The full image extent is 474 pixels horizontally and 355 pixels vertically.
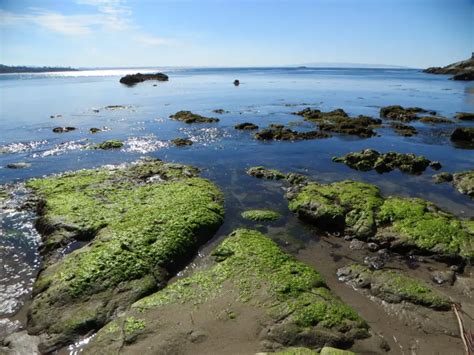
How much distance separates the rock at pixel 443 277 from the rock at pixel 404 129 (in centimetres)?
2633

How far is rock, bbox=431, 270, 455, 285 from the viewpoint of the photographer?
1200 cm

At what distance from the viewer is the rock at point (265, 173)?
2292cm

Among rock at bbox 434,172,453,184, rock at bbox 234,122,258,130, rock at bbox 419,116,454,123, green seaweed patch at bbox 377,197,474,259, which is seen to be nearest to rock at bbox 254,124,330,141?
rock at bbox 234,122,258,130

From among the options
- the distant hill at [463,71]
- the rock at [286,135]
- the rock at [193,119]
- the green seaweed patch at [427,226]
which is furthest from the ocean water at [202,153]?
the distant hill at [463,71]

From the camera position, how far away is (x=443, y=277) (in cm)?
1219

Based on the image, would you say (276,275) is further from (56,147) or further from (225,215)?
(56,147)

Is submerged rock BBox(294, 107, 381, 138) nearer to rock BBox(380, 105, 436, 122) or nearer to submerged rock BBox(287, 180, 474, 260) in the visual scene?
rock BBox(380, 105, 436, 122)

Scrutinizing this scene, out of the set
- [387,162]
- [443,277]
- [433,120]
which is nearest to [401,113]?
[433,120]

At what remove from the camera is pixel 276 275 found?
38.7ft

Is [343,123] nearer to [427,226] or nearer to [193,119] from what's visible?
[193,119]

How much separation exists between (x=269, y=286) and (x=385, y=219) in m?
7.56

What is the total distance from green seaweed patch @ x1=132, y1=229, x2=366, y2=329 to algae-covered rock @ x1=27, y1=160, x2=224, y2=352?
1.31 m

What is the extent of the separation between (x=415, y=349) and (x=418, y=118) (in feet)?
137

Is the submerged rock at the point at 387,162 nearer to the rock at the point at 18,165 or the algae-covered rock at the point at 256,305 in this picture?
the algae-covered rock at the point at 256,305
